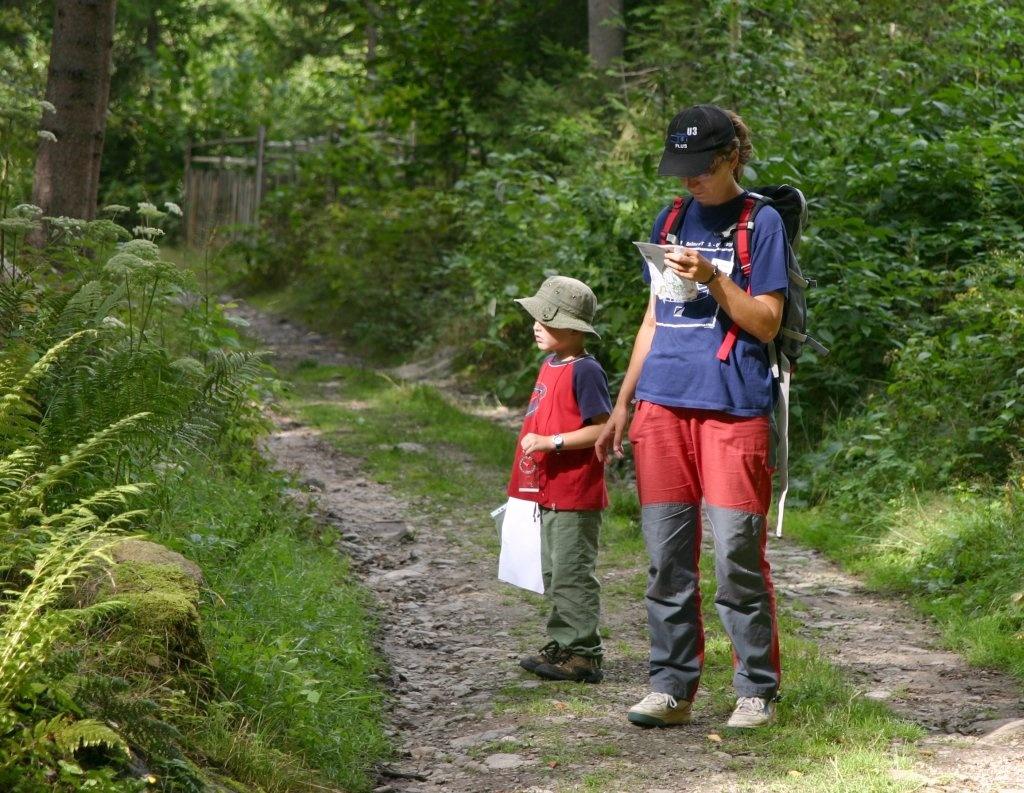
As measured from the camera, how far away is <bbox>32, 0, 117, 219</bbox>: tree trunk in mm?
7895

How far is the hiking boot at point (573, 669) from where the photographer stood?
5176 millimetres

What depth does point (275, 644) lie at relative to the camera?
4785 mm

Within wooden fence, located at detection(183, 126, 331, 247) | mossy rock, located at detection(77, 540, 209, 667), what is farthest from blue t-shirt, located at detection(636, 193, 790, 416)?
wooden fence, located at detection(183, 126, 331, 247)

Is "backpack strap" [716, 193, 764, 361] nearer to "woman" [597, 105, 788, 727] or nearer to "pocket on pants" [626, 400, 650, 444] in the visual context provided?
"woman" [597, 105, 788, 727]

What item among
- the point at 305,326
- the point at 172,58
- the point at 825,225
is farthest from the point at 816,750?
the point at 172,58

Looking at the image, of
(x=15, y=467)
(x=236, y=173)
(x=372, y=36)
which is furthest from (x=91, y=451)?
(x=372, y=36)

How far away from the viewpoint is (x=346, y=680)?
4.95 metres

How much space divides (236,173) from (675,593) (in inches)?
846

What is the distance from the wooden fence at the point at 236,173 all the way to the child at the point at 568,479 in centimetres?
1748

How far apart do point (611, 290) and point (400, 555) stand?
11.1 ft

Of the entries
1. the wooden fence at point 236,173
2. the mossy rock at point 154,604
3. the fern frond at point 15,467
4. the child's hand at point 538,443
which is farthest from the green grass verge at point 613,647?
the wooden fence at point 236,173

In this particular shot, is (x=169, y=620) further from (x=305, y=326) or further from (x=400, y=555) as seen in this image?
(x=305, y=326)

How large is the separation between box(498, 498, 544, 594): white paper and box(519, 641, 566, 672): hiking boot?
25 centimetres

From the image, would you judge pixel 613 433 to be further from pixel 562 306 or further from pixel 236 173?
pixel 236 173
